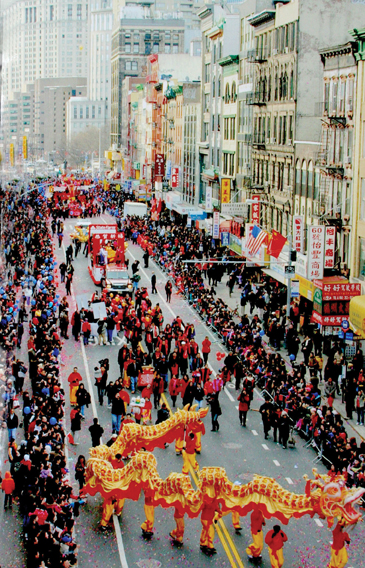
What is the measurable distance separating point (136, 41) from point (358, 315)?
16380 cm

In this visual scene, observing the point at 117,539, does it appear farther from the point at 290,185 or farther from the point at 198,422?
the point at 290,185

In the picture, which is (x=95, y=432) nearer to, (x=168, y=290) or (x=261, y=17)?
(x=168, y=290)

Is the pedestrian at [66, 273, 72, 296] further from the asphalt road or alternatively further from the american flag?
the asphalt road

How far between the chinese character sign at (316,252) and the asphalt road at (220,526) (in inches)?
313

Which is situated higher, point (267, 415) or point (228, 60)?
point (228, 60)

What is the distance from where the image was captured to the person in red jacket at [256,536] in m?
18.5

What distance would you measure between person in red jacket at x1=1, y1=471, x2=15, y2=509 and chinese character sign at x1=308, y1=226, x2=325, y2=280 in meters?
19.7

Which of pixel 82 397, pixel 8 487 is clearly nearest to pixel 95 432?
pixel 82 397

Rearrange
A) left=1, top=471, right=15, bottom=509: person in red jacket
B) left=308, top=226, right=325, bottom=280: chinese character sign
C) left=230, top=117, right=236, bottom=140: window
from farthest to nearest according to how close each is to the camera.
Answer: left=230, top=117, right=236, bottom=140: window, left=308, top=226, right=325, bottom=280: chinese character sign, left=1, top=471, right=15, bottom=509: person in red jacket

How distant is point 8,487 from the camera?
20609 millimetres

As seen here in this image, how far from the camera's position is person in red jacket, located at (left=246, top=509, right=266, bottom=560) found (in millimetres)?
18453

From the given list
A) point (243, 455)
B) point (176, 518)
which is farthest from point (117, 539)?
point (243, 455)

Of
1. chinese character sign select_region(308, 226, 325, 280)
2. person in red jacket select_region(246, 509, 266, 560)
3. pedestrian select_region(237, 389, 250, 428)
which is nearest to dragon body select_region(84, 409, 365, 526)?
person in red jacket select_region(246, 509, 266, 560)

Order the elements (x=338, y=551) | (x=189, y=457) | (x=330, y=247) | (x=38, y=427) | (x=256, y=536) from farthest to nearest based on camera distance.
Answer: (x=330, y=247) → (x=189, y=457) → (x=38, y=427) → (x=256, y=536) → (x=338, y=551)
